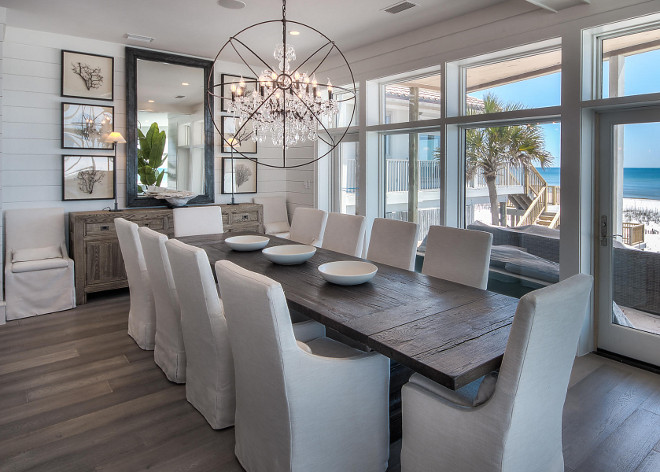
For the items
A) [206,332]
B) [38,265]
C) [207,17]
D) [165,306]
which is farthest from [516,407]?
[38,265]

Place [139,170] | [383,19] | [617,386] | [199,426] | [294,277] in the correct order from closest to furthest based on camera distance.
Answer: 1. [199,426]
2. [294,277]
3. [617,386]
4. [383,19]
5. [139,170]

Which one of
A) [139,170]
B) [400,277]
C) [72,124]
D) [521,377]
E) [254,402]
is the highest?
[72,124]

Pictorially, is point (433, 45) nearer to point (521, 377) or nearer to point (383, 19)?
point (383, 19)

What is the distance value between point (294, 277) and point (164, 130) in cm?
358

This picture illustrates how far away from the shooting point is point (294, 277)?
2.72m

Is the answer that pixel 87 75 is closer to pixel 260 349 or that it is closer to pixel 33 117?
pixel 33 117

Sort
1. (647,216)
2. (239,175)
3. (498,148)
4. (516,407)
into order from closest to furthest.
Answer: (516,407) → (647,216) → (498,148) → (239,175)

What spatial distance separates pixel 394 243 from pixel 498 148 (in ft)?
5.25

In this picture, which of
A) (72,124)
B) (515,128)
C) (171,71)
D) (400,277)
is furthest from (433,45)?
(72,124)

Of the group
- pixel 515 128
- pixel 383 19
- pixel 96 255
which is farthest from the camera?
pixel 96 255

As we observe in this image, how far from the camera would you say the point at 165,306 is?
9.63 ft

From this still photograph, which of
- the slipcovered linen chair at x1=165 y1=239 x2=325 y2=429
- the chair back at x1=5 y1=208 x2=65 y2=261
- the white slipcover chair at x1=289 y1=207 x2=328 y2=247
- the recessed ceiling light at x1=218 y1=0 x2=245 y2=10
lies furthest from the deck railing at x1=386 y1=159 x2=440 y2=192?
the chair back at x1=5 y1=208 x2=65 y2=261

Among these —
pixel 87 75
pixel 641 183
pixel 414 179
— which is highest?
pixel 87 75

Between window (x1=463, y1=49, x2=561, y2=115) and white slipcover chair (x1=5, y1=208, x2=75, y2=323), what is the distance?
432 centimetres
